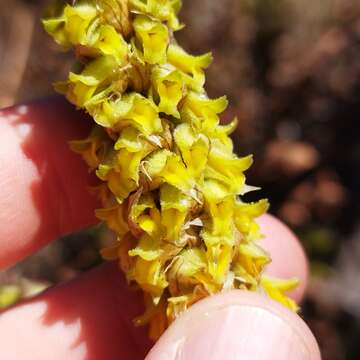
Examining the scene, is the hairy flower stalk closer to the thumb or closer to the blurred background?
the thumb

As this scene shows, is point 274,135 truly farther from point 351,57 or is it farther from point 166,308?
point 166,308

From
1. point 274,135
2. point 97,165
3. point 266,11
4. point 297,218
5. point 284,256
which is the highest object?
point 97,165

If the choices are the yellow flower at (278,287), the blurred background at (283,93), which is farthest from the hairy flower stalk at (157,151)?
the blurred background at (283,93)

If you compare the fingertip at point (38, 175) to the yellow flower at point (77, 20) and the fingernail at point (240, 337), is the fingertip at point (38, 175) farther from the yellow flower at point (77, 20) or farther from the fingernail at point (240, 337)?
the fingernail at point (240, 337)

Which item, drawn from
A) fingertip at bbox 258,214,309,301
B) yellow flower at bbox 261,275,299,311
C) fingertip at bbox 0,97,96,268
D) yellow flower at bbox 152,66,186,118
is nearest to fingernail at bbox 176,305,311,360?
yellow flower at bbox 261,275,299,311

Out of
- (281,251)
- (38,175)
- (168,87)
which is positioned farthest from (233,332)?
(281,251)

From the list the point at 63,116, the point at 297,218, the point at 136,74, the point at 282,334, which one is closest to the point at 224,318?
the point at 282,334
